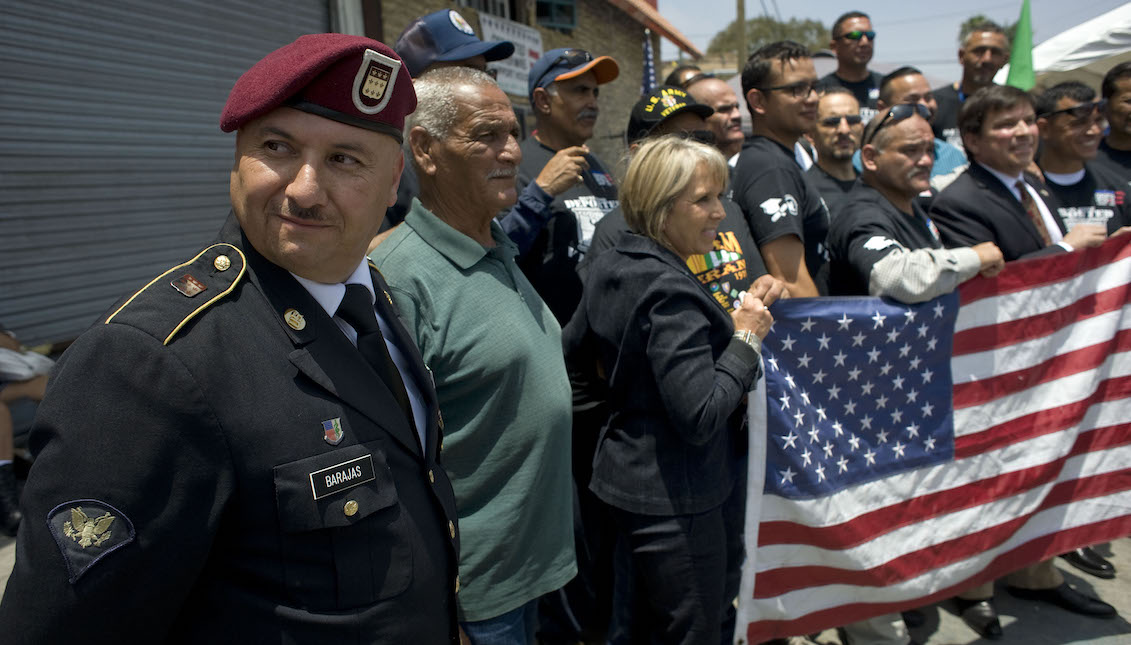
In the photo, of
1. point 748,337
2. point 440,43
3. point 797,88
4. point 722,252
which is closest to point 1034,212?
point 797,88

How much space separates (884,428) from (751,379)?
907 mm

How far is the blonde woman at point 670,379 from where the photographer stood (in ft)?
6.82

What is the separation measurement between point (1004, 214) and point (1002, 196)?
11 centimetres

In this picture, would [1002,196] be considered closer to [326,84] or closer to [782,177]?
[782,177]

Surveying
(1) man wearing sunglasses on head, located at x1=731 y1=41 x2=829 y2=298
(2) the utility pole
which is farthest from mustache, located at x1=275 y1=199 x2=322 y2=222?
(2) the utility pole

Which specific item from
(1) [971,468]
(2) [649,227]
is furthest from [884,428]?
(2) [649,227]

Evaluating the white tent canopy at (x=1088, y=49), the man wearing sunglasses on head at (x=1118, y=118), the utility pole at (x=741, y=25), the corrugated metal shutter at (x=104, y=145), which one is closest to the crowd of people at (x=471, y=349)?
the man wearing sunglasses on head at (x=1118, y=118)

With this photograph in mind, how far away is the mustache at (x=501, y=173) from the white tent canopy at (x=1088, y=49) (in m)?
6.48

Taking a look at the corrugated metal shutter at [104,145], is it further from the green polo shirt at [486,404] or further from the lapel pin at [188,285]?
the lapel pin at [188,285]

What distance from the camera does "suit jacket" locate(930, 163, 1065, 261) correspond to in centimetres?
307

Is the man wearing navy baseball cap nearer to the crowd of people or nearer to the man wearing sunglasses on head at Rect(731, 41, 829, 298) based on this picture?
the crowd of people

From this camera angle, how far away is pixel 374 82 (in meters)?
1.16

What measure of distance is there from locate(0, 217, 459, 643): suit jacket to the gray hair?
96cm

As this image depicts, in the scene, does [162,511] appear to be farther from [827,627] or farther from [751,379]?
[827,627]
